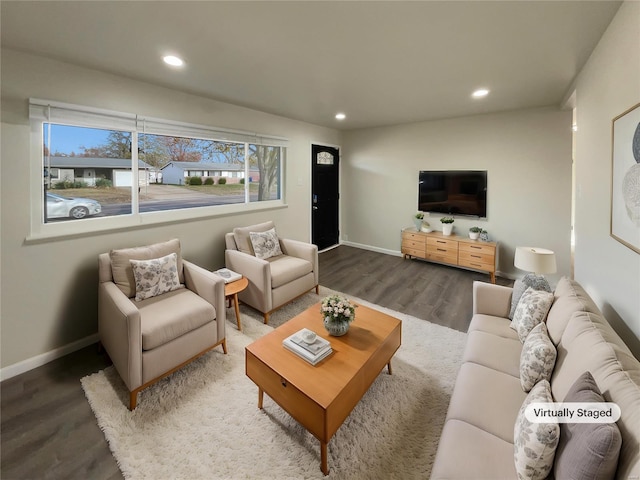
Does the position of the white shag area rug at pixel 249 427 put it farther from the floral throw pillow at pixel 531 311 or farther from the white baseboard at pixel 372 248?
the white baseboard at pixel 372 248

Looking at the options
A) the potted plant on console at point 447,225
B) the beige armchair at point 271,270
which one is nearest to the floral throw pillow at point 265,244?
the beige armchair at point 271,270

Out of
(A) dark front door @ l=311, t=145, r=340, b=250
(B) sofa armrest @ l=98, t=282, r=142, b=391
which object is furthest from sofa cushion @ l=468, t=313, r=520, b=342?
(A) dark front door @ l=311, t=145, r=340, b=250

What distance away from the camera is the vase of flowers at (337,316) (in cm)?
195

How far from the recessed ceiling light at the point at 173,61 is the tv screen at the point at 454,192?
3.97 m

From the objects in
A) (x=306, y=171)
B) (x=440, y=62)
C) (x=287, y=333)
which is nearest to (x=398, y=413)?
(x=287, y=333)

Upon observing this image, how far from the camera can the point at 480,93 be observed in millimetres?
3232

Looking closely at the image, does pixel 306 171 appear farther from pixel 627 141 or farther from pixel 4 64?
pixel 627 141

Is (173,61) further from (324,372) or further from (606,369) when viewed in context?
(606,369)

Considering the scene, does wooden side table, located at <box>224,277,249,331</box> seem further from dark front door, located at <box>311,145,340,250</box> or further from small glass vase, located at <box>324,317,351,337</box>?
dark front door, located at <box>311,145,340,250</box>

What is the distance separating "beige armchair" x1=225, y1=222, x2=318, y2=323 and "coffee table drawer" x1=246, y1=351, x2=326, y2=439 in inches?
44.7

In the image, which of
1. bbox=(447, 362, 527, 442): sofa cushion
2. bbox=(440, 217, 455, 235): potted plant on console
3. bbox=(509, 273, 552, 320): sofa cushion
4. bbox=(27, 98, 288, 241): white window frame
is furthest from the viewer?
bbox=(440, 217, 455, 235): potted plant on console

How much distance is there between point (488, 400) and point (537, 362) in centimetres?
31

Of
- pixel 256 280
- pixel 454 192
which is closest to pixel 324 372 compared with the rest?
pixel 256 280

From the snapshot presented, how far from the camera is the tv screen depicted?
14.4ft
